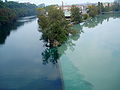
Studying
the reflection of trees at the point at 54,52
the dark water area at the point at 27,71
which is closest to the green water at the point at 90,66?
the reflection of trees at the point at 54,52

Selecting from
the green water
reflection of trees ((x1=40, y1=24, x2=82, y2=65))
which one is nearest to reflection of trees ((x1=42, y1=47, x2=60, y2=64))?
Answer: reflection of trees ((x1=40, y1=24, x2=82, y2=65))

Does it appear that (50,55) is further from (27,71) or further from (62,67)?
(27,71)

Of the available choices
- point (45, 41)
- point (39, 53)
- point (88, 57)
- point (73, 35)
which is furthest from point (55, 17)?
point (88, 57)

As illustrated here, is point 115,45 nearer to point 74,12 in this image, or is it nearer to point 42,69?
point 42,69

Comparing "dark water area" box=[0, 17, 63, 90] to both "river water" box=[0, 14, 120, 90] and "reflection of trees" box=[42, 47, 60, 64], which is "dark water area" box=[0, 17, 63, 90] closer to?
"river water" box=[0, 14, 120, 90]

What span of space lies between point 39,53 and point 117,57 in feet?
10.3

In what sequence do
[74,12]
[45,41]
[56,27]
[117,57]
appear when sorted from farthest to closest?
[74,12], [45,41], [56,27], [117,57]

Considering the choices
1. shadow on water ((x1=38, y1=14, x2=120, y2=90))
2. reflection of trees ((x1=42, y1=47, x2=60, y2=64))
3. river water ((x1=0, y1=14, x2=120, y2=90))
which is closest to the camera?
shadow on water ((x1=38, y1=14, x2=120, y2=90))

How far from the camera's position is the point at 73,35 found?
1149cm

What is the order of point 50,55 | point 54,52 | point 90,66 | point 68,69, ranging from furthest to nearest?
point 54,52 → point 50,55 → point 90,66 → point 68,69

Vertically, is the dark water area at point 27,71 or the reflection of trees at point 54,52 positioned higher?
the reflection of trees at point 54,52

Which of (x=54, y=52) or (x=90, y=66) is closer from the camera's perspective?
(x=90, y=66)

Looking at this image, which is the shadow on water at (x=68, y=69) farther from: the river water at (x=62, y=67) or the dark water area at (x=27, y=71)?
the dark water area at (x=27, y=71)

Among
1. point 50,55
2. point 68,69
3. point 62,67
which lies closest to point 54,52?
point 50,55
